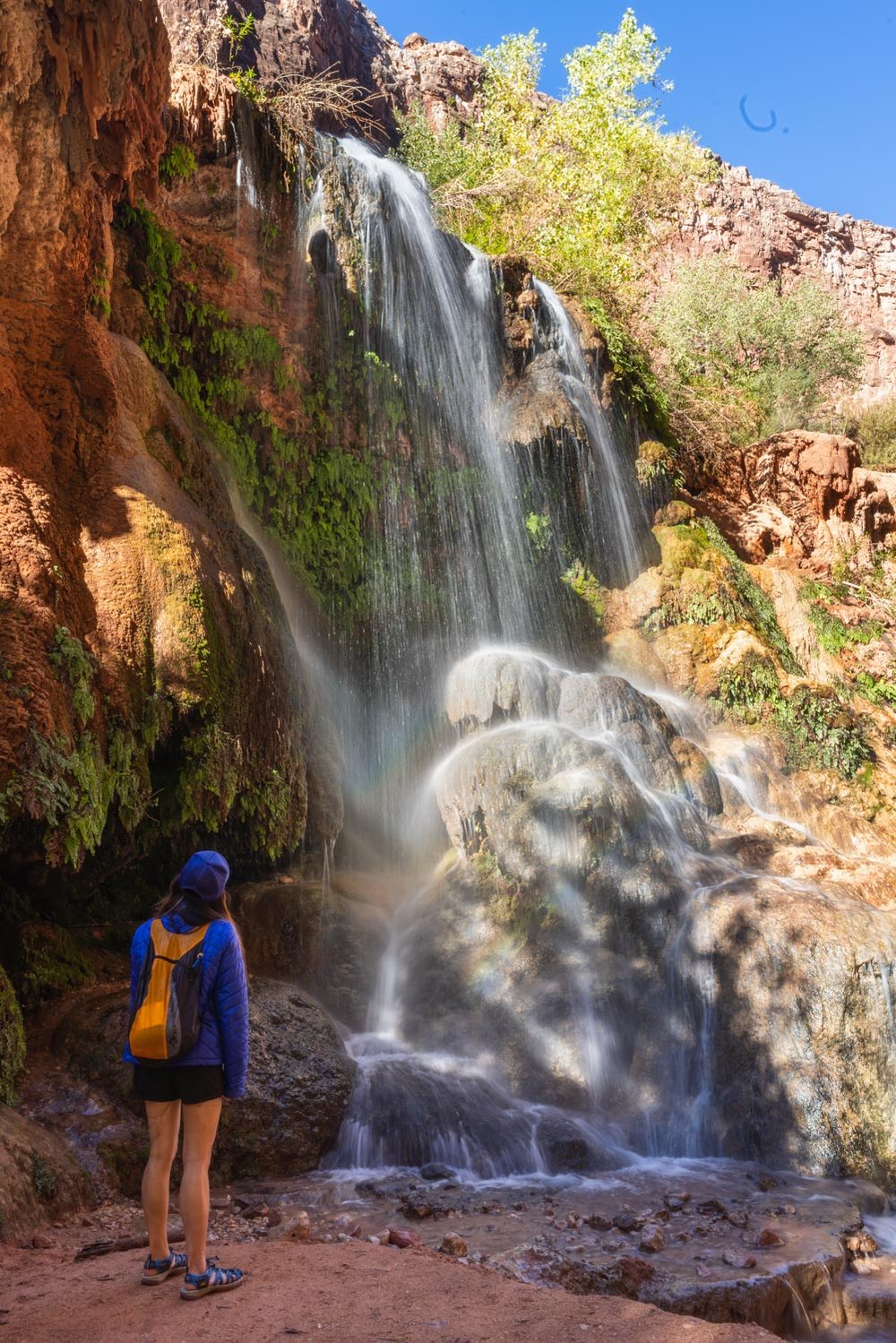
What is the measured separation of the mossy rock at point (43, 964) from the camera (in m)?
6.80

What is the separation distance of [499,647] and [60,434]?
7.90 metres

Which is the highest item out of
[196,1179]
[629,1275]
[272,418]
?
[272,418]

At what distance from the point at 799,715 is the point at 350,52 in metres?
31.2

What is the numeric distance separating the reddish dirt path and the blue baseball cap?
1445 millimetres

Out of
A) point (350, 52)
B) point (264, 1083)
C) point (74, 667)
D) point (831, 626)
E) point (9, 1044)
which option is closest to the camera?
point (9, 1044)

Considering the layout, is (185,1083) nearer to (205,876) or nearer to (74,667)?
(205,876)

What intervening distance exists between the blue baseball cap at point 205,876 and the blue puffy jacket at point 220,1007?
0.13m

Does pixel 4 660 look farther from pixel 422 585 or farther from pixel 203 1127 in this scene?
pixel 422 585

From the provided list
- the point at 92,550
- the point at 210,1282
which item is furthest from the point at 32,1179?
the point at 92,550

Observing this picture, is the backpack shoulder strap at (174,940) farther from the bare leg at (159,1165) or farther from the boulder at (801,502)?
the boulder at (801,502)

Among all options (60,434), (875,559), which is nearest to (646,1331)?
(60,434)

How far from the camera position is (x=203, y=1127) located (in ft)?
11.7

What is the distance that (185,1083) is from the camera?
3564 millimetres

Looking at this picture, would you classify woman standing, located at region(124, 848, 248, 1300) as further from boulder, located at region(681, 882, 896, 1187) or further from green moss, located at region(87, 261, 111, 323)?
green moss, located at region(87, 261, 111, 323)
